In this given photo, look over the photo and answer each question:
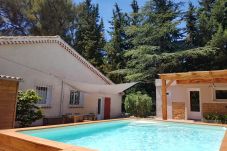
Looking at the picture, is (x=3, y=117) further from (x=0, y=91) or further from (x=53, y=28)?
(x=53, y=28)

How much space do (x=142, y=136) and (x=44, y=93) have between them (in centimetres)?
862

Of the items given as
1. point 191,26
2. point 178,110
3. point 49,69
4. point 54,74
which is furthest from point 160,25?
point 49,69

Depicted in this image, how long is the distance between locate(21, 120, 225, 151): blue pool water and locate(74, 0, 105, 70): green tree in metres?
20.0

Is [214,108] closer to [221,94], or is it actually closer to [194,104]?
[221,94]

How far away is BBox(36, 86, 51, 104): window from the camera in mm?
16750

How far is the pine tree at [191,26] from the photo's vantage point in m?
30.5

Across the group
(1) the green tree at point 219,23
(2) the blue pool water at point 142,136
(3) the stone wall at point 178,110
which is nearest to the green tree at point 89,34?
(3) the stone wall at point 178,110

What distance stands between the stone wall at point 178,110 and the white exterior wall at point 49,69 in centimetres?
739

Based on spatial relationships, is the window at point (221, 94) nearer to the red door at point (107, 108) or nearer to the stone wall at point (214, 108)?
→ the stone wall at point (214, 108)

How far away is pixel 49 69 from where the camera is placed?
58.1 ft

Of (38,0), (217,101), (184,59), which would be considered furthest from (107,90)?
(38,0)

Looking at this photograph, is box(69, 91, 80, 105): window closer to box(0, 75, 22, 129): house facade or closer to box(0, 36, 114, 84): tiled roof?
box(0, 36, 114, 84): tiled roof

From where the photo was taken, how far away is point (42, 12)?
30.7m

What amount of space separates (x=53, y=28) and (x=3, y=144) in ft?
83.1
